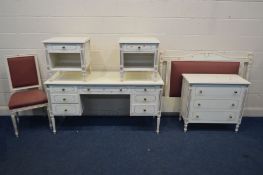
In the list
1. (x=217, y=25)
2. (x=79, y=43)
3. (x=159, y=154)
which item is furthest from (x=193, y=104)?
(x=79, y=43)

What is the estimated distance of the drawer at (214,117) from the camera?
2801mm

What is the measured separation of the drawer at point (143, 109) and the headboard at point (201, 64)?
0.58 metres

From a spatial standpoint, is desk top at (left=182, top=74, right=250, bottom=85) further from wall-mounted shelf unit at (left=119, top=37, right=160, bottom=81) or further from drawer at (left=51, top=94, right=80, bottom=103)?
drawer at (left=51, top=94, right=80, bottom=103)

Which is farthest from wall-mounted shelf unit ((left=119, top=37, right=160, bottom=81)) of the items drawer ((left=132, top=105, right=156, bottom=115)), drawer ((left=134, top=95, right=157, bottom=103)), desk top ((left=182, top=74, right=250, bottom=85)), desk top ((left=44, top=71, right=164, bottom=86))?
desk top ((left=182, top=74, right=250, bottom=85))

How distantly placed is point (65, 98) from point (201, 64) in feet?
6.11

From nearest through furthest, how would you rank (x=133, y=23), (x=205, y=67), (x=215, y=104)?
(x=215, y=104) < (x=133, y=23) < (x=205, y=67)

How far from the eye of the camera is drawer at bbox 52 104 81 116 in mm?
2717

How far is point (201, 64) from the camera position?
3018 mm

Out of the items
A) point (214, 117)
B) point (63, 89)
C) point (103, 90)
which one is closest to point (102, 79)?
point (103, 90)

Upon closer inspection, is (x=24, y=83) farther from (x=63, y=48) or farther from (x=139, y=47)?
(x=139, y=47)

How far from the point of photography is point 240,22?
9.54 ft

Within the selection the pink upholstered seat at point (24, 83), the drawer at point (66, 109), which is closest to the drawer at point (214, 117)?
the drawer at point (66, 109)

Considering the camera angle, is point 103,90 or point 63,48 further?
point 103,90

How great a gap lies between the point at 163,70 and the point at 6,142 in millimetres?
2236
